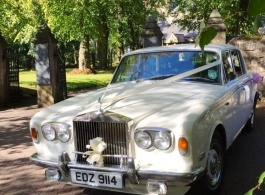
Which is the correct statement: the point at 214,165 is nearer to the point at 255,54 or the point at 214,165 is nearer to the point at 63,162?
the point at 63,162

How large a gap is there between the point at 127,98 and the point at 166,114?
0.80 meters

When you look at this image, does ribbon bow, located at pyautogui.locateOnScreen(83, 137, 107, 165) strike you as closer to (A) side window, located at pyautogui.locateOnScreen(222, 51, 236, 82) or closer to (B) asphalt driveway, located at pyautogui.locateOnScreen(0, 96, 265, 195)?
(B) asphalt driveway, located at pyautogui.locateOnScreen(0, 96, 265, 195)

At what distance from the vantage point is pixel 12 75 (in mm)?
11195

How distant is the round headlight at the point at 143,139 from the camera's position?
123 inches

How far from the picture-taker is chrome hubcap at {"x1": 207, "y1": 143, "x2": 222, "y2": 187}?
3.59 m

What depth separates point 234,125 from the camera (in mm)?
4574

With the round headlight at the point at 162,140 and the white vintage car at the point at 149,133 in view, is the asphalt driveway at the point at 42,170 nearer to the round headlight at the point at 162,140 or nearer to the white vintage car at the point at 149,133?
the white vintage car at the point at 149,133

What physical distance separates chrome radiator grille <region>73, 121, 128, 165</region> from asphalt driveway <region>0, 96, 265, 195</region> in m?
0.91

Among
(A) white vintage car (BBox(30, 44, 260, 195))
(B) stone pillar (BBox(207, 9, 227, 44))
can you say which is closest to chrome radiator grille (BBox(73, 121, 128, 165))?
(A) white vintage car (BBox(30, 44, 260, 195))

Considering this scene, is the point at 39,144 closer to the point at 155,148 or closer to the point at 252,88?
the point at 155,148

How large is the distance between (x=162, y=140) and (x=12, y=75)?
936 centimetres

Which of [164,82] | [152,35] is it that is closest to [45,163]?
[164,82]

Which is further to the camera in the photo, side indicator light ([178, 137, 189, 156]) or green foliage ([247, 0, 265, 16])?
side indicator light ([178, 137, 189, 156])

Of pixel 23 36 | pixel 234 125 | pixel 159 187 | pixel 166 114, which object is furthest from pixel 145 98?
pixel 23 36
